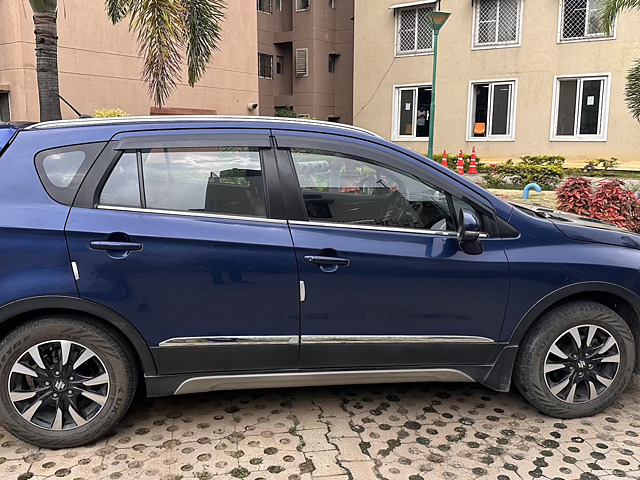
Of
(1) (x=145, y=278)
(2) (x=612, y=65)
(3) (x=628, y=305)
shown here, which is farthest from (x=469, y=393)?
(2) (x=612, y=65)

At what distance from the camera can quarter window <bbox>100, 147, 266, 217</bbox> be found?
316 cm

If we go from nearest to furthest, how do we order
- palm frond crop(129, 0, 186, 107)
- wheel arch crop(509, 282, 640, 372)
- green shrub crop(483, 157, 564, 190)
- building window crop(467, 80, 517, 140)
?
1. wheel arch crop(509, 282, 640, 372)
2. palm frond crop(129, 0, 186, 107)
3. green shrub crop(483, 157, 564, 190)
4. building window crop(467, 80, 517, 140)

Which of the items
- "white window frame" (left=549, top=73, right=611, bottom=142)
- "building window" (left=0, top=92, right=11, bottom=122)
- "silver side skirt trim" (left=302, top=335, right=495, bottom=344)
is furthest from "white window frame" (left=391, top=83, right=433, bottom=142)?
"silver side skirt trim" (left=302, top=335, right=495, bottom=344)

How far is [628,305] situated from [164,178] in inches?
113

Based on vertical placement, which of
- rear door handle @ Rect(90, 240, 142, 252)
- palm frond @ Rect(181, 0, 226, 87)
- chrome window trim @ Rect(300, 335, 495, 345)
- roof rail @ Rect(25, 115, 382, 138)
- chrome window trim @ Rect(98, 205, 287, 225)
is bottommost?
chrome window trim @ Rect(300, 335, 495, 345)

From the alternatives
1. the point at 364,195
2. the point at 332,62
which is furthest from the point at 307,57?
the point at 364,195

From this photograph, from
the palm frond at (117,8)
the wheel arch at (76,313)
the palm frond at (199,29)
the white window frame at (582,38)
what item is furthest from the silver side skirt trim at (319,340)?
the white window frame at (582,38)

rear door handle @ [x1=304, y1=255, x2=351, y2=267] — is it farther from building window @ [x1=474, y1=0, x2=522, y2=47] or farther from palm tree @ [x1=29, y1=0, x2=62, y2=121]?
building window @ [x1=474, y1=0, x2=522, y2=47]

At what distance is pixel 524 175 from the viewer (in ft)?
50.5

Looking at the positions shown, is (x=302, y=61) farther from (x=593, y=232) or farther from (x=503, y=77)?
(x=593, y=232)

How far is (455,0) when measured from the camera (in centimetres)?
2111

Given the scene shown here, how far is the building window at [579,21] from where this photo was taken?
1886cm

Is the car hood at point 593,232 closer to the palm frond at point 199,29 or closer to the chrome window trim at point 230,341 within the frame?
the chrome window trim at point 230,341

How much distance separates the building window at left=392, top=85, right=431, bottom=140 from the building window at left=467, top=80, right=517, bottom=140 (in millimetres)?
A: 1813
